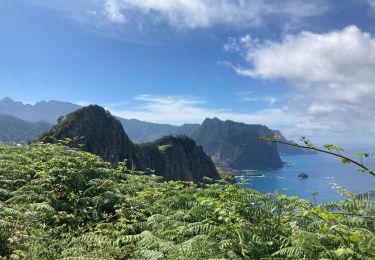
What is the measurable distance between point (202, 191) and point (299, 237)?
4402mm

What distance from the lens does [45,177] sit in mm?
10977

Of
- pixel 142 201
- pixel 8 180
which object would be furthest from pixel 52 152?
pixel 142 201

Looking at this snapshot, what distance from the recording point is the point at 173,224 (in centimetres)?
775

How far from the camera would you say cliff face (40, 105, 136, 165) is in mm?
148625

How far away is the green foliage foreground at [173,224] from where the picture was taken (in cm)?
611

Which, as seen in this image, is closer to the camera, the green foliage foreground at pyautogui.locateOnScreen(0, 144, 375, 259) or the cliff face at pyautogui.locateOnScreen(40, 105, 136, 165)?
the green foliage foreground at pyautogui.locateOnScreen(0, 144, 375, 259)

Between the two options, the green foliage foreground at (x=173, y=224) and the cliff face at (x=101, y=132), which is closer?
the green foliage foreground at (x=173, y=224)

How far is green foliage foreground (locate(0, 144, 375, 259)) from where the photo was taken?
611cm

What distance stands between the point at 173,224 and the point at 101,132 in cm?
15932

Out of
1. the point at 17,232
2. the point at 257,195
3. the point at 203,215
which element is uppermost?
the point at 257,195

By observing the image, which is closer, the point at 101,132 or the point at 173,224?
the point at 173,224

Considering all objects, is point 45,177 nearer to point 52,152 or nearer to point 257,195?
point 52,152

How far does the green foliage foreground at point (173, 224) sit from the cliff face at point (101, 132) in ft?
443

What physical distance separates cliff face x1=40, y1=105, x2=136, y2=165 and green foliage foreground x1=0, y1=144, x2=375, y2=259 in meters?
135
